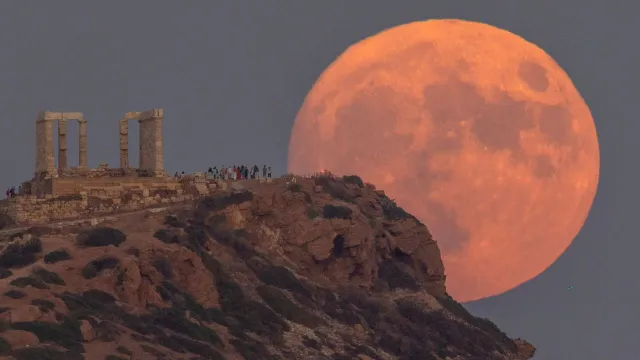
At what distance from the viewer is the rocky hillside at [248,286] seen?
367ft

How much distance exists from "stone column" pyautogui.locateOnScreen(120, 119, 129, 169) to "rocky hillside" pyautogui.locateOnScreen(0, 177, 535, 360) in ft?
32.6

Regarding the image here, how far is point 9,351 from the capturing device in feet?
338

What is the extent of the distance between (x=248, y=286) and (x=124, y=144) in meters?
21.5

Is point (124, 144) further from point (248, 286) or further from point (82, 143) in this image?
point (248, 286)

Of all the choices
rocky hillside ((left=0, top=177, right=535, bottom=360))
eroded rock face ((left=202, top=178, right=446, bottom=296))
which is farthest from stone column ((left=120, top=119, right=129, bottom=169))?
eroded rock face ((left=202, top=178, right=446, bottom=296))

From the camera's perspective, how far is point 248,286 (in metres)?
132

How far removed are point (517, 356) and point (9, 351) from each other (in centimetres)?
5745

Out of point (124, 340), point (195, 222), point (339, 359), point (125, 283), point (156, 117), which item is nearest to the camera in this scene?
point (124, 340)

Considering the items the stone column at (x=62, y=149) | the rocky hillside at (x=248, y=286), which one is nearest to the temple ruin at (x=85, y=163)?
the stone column at (x=62, y=149)

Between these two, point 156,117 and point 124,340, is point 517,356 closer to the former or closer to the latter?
point 156,117

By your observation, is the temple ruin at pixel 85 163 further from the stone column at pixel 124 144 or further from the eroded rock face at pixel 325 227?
the eroded rock face at pixel 325 227

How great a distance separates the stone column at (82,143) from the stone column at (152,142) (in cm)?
413

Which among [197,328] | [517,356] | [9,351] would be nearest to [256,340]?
[197,328]

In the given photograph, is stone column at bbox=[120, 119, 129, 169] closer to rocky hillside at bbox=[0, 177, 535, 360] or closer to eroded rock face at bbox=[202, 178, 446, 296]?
rocky hillside at bbox=[0, 177, 535, 360]
